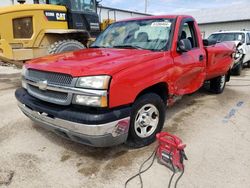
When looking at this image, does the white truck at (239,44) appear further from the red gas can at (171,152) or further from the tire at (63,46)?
the red gas can at (171,152)

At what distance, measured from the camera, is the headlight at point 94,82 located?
2.96 m

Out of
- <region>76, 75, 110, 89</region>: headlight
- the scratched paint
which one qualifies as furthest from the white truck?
<region>76, 75, 110, 89</region>: headlight

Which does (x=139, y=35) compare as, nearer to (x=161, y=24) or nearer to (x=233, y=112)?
(x=161, y=24)

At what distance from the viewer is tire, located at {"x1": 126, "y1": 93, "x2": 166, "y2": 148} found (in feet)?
11.5

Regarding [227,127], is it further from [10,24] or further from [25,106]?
[10,24]

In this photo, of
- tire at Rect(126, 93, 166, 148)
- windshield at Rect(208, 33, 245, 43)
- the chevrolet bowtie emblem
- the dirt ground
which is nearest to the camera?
the dirt ground

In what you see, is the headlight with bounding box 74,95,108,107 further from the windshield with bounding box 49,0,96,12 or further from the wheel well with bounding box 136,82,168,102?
the windshield with bounding box 49,0,96,12

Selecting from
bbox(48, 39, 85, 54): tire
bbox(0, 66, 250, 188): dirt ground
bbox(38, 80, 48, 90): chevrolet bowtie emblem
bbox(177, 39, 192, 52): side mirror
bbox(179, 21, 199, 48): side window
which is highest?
bbox(179, 21, 199, 48): side window

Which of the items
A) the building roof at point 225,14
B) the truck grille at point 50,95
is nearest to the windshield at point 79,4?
the truck grille at point 50,95

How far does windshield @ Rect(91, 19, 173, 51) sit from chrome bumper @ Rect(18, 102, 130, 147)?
152cm

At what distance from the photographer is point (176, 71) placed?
4.12 metres

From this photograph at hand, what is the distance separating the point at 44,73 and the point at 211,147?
259cm

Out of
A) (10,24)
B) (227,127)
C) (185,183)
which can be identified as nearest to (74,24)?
(10,24)

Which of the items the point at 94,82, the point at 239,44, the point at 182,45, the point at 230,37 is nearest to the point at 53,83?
the point at 94,82
